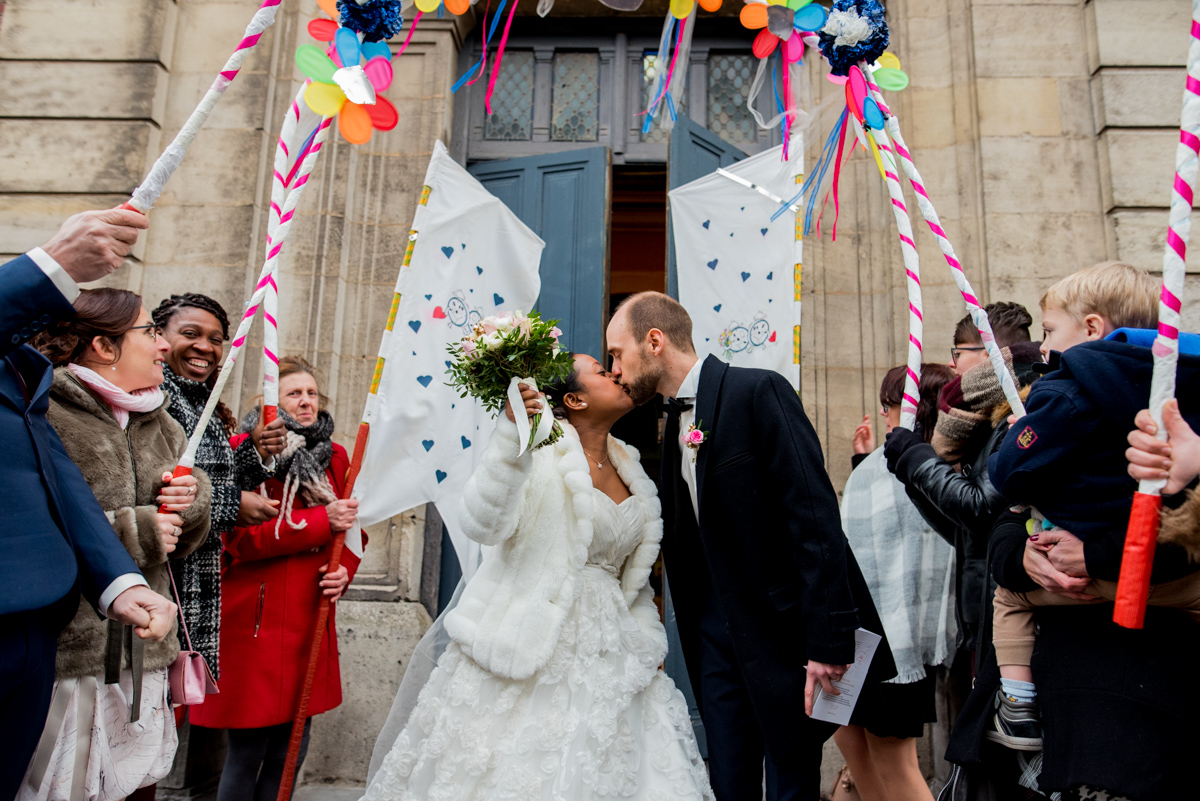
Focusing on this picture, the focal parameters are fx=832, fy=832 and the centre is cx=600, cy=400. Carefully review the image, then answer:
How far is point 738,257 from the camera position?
4.62m

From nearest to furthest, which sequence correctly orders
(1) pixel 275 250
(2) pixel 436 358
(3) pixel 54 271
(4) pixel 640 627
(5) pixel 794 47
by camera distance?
(3) pixel 54 271
(4) pixel 640 627
(1) pixel 275 250
(5) pixel 794 47
(2) pixel 436 358

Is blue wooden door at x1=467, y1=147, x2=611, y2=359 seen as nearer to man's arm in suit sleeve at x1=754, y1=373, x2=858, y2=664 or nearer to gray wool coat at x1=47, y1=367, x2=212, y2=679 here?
man's arm in suit sleeve at x1=754, y1=373, x2=858, y2=664

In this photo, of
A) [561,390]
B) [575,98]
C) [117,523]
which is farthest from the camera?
[575,98]

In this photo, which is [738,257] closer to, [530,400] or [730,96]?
[730,96]

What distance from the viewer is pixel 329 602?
356cm

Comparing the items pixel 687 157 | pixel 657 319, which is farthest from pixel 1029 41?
pixel 657 319

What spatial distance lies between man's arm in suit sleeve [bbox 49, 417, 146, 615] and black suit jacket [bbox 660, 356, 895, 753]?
1.79 meters

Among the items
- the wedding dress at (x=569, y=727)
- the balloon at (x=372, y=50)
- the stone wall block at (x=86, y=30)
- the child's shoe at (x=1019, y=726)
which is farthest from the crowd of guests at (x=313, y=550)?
the stone wall block at (x=86, y=30)

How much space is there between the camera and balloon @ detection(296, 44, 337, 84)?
305 centimetres

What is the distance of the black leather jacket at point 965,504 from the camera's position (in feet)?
9.14

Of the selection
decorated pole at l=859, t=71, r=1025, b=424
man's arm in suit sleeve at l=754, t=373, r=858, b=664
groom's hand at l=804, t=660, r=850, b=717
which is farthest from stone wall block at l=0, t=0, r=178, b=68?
groom's hand at l=804, t=660, r=850, b=717

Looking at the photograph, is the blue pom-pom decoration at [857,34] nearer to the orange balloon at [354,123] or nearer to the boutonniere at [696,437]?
the boutonniere at [696,437]

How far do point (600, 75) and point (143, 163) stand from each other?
10.3ft

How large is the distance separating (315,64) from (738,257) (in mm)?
2434
